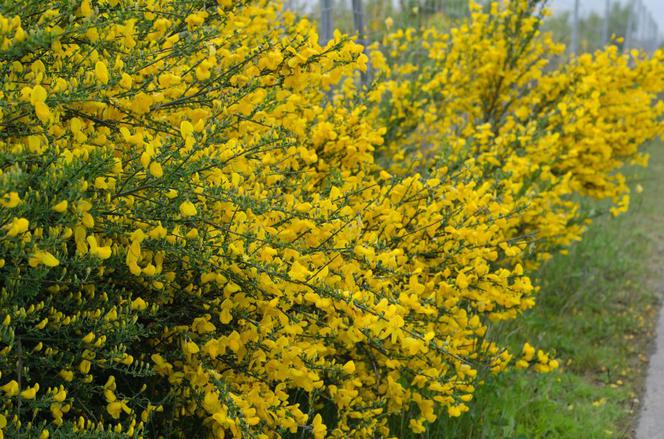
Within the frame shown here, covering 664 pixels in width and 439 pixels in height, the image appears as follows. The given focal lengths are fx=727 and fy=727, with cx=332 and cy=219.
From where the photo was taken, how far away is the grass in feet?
10.6

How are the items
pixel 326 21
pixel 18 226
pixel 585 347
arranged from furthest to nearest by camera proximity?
pixel 326 21 → pixel 585 347 → pixel 18 226

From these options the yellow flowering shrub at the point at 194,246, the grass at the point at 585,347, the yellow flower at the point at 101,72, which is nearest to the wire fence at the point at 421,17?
the yellow flowering shrub at the point at 194,246

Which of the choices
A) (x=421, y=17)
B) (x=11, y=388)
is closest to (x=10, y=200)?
→ (x=11, y=388)

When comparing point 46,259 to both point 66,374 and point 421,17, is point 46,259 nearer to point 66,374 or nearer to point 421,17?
point 66,374

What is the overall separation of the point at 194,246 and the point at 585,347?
11.1 ft

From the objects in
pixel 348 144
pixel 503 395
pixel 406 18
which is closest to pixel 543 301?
pixel 503 395

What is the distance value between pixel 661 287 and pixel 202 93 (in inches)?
196

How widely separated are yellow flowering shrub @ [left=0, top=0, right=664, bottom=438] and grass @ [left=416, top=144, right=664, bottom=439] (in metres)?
0.60

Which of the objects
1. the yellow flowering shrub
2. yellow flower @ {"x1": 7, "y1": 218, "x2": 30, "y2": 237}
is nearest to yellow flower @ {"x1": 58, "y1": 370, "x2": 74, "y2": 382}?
the yellow flowering shrub

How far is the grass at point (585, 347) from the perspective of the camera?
10.6 feet

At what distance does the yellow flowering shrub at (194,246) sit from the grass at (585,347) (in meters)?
0.60

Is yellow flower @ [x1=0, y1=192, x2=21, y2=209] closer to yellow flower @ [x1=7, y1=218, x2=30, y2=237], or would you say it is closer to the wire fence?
yellow flower @ [x1=7, y1=218, x2=30, y2=237]

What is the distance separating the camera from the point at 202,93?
1.97m

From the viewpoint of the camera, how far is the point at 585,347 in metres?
4.45
